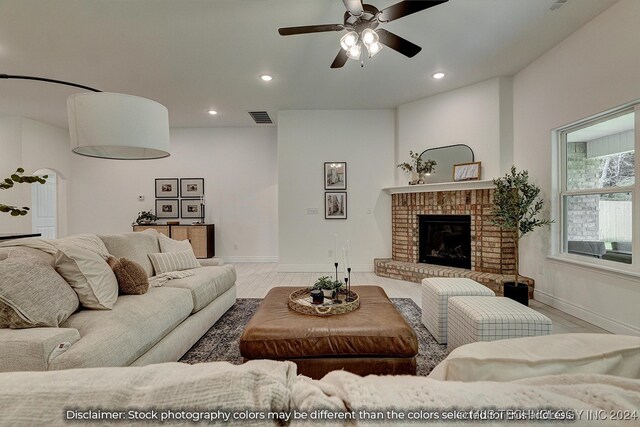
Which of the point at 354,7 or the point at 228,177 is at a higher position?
the point at 354,7

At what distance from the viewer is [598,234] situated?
9.54 ft

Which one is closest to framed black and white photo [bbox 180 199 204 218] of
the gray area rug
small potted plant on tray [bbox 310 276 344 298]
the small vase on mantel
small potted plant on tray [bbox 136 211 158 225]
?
small potted plant on tray [bbox 136 211 158 225]

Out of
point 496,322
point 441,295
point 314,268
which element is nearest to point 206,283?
point 441,295

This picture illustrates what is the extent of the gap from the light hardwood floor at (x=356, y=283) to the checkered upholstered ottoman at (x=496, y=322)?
1.07 meters

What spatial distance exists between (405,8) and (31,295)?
9.73ft

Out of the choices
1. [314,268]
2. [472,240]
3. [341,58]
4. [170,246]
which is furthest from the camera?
[314,268]

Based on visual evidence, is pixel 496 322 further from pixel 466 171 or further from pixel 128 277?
pixel 466 171

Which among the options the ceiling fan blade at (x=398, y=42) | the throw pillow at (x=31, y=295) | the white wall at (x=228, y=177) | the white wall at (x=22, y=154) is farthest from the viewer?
the white wall at (x=228, y=177)

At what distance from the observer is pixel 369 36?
224cm

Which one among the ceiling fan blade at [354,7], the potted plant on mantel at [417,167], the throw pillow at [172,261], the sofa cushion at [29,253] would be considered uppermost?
the ceiling fan blade at [354,7]

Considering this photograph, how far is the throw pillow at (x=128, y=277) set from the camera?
2.16 m

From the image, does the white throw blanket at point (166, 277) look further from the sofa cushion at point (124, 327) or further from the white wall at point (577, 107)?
the white wall at point (577, 107)

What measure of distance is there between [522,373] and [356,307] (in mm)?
1553

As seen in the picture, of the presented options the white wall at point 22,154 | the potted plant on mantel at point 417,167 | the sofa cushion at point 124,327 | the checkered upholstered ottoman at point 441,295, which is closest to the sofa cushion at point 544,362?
the sofa cushion at point 124,327
